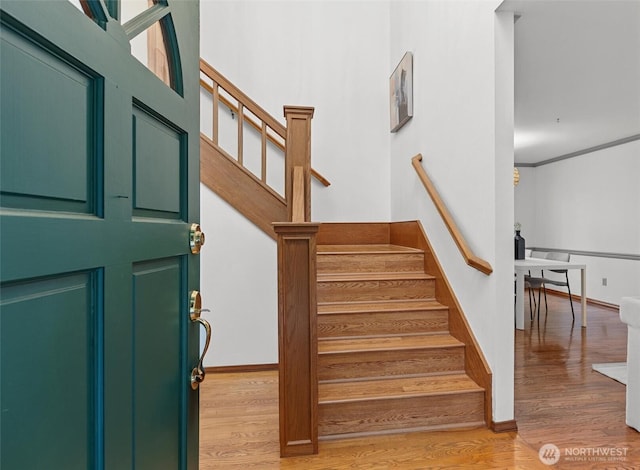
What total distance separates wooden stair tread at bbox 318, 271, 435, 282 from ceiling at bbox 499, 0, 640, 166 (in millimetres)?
1919

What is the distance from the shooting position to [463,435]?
82.8 inches

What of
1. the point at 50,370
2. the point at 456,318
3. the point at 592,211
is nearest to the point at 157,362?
the point at 50,370

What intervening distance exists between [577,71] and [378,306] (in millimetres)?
2865

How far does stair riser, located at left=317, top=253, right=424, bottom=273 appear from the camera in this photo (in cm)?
319

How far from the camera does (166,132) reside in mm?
844

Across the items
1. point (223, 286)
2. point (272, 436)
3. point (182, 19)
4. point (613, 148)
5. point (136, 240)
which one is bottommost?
point (272, 436)

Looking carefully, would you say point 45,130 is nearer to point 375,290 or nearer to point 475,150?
point 475,150

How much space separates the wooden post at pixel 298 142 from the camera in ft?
8.43

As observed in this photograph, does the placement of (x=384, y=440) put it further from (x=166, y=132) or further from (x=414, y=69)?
(x=414, y=69)

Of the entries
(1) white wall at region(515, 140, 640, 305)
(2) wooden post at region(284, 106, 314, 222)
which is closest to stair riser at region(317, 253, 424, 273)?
(2) wooden post at region(284, 106, 314, 222)

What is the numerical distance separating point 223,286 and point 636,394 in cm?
289

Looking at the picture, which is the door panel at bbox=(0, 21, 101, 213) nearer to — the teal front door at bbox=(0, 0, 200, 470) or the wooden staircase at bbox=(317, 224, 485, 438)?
the teal front door at bbox=(0, 0, 200, 470)

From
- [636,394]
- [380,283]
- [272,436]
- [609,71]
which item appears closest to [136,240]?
[272,436]

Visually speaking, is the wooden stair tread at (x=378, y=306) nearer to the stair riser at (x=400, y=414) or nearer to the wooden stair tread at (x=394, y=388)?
the wooden stair tread at (x=394, y=388)
